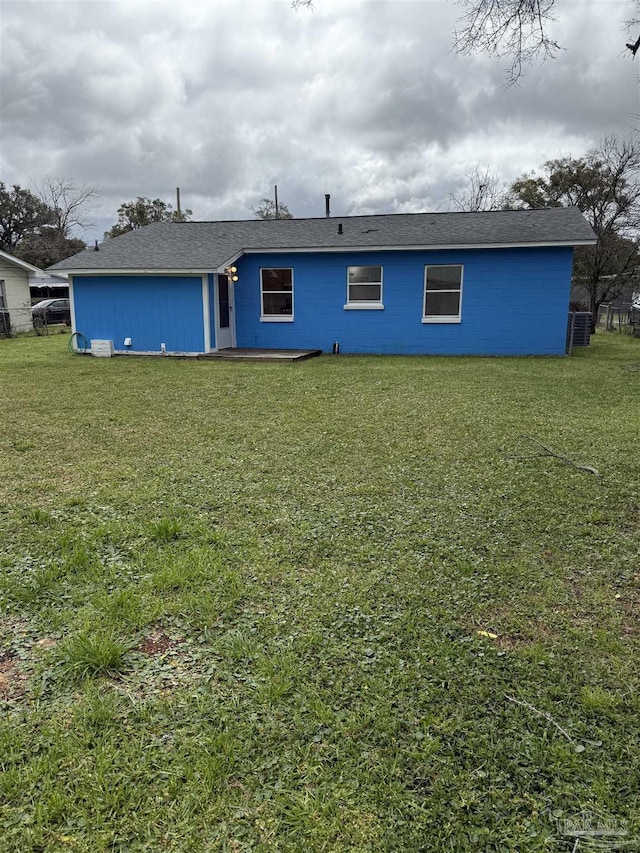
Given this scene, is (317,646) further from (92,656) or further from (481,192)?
(481,192)

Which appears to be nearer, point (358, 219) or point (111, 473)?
point (111, 473)

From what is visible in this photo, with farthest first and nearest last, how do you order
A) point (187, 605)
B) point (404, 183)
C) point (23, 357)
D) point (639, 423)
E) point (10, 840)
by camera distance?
point (404, 183) < point (23, 357) < point (639, 423) < point (187, 605) < point (10, 840)

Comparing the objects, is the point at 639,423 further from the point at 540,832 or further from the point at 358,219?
the point at 358,219

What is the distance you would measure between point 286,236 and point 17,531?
43.4 ft

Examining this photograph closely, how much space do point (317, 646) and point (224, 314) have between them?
519 inches

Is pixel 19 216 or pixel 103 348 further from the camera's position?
pixel 19 216

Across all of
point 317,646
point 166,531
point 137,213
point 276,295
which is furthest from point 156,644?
point 137,213

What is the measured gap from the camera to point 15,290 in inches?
822

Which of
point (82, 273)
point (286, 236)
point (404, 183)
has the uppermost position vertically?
point (404, 183)

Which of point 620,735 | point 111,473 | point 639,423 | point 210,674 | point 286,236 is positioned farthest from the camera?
point 286,236

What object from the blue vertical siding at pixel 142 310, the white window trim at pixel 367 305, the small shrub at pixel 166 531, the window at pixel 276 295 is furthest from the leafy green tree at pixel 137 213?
the small shrub at pixel 166 531

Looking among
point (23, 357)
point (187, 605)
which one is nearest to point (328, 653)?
point (187, 605)

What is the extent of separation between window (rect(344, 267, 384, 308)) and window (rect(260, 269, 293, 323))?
5.37 feet

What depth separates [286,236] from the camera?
603 inches
